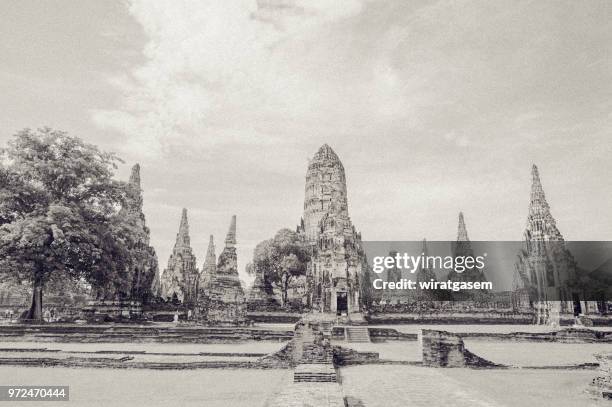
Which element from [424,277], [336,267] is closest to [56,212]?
[336,267]

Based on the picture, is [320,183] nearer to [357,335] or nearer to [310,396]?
[357,335]

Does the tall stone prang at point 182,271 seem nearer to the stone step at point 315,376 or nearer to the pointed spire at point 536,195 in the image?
the pointed spire at point 536,195

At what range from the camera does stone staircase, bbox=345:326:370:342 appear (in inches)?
759

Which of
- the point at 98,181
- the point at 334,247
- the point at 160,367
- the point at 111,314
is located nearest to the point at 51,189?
the point at 98,181

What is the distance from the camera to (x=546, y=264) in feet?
111

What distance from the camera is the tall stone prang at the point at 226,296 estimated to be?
22.4 metres

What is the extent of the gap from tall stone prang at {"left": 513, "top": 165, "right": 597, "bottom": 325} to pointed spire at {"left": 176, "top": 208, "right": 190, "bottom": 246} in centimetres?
3511

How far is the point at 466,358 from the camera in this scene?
11352mm

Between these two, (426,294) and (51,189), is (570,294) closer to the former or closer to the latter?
(426,294)

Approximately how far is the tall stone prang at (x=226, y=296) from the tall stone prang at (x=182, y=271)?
2249cm

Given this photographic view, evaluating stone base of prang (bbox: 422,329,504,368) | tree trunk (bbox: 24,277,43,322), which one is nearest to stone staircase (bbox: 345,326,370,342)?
stone base of prang (bbox: 422,329,504,368)

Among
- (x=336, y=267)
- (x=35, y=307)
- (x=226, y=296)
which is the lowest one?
(x=35, y=307)

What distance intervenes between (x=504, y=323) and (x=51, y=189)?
31923 mm

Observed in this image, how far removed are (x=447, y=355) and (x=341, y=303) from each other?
14.8m
